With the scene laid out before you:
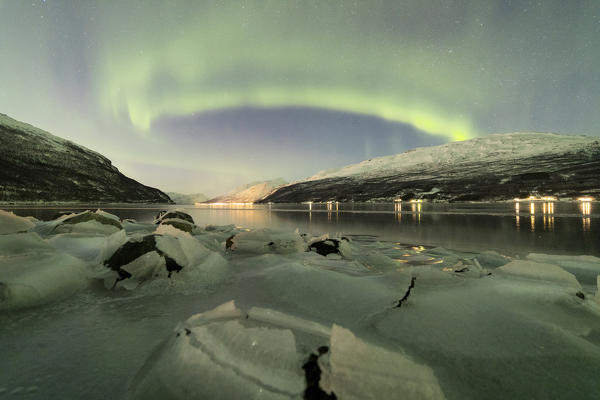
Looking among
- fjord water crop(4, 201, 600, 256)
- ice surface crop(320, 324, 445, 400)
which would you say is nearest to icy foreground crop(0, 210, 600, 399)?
ice surface crop(320, 324, 445, 400)

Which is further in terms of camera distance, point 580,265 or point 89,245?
point 89,245

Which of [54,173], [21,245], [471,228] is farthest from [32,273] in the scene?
[54,173]

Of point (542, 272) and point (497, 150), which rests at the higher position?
point (497, 150)

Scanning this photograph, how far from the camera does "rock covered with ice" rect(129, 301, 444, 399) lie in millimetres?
1033

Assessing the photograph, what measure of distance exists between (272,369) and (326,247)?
12.2ft

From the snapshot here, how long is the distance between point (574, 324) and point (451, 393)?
128 cm

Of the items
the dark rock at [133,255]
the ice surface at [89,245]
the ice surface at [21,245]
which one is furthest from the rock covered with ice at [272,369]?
the ice surface at [21,245]

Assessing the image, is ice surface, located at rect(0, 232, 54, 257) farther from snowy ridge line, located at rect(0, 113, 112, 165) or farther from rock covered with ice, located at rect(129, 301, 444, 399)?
snowy ridge line, located at rect(0, 113, 112, 165)

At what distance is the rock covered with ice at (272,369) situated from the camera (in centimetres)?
103

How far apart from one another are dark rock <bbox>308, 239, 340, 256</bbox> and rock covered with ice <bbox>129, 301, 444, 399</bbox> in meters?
3.39

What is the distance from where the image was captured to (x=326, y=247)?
15.8 feet

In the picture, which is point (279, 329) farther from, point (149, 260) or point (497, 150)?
point (497, 150)

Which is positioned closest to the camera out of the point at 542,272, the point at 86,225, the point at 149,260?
the point at 542,272

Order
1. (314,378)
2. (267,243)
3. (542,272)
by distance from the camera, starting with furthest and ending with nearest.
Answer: (267,243), (542,272), (314,378)
